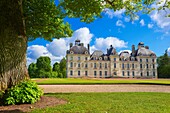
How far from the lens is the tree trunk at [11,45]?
252 inches

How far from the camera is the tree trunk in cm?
641

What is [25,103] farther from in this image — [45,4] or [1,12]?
[45,4]

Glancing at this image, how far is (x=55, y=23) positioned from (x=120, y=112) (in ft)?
28.8

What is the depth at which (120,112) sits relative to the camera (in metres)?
5.28

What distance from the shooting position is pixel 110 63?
62.4 metres

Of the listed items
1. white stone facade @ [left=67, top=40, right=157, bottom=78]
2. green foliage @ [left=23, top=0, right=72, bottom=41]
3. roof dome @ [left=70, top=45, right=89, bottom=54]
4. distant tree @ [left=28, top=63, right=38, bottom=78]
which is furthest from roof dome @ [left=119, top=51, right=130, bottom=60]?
green foliage @ [left=23, top=0, right=72, bottom=41]

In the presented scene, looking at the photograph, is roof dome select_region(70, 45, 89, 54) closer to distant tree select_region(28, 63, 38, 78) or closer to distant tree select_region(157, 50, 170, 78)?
distant tree select_region(28, 63, 38, 78)

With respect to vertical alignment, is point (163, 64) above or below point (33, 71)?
above

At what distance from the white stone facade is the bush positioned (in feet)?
171

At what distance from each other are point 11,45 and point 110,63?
57296 millimetres

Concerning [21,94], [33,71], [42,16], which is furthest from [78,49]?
[21,94]

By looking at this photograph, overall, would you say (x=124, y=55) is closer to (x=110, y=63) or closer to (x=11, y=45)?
(x=110, y=63)

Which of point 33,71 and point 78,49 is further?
point 33,71

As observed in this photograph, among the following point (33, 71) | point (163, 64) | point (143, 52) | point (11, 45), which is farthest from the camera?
point (163, 64)
